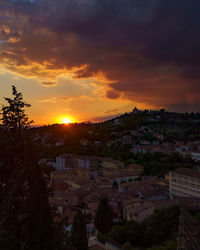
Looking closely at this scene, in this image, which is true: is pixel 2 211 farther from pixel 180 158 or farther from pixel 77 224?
pixel 180 158

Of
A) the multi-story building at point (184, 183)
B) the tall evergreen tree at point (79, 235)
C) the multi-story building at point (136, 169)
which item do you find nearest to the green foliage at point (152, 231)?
the tall evergreen tree at point (79, 235)

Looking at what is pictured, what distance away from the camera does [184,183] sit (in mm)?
25469

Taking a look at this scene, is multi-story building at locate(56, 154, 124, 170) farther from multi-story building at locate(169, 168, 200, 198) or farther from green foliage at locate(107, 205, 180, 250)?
green foliage at locate(107, 205, 180, 250)

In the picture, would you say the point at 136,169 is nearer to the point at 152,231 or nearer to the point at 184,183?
the point at 184,183

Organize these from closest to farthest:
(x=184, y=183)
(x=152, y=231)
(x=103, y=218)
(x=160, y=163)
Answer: (x=152, y=231), (x=103, y=218), (x=184, y=183), (x=160, y=163)

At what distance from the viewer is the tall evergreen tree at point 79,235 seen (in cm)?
1198

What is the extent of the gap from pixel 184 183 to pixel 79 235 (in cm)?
1615

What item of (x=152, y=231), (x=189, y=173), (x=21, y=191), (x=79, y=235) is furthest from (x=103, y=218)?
(x=21, y=191)

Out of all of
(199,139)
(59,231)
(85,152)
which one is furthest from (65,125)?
(59,231)

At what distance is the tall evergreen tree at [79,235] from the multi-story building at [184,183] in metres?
14.9

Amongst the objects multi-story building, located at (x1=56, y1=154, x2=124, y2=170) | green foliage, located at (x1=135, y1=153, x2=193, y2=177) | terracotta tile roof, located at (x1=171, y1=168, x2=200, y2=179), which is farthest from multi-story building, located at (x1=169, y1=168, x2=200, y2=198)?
multi-story building, located at (x1=56, y1=154, x2=124, y2=170)

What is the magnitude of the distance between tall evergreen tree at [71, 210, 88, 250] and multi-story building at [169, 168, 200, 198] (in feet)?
48.9

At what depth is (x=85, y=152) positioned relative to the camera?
46312 millimetres

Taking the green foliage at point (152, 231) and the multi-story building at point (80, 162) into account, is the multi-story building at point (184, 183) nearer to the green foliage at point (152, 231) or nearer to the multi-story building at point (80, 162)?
the green foliage at point (152, 231)
